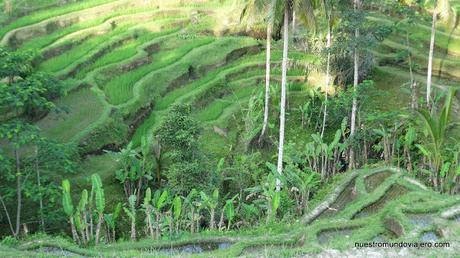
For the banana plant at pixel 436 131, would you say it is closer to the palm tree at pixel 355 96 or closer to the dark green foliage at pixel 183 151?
the palm tree at pixel 355 96

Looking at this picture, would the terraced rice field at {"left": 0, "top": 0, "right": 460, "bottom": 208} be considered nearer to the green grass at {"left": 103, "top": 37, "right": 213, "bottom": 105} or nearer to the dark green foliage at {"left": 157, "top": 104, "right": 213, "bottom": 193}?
the green grass at {"left": 103, "top": 37, "right": 213, "bottom": 105}

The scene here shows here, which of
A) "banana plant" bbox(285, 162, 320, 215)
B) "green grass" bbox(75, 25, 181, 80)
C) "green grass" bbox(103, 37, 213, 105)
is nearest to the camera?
"banana plant" bbox(285, 162, 320, 215)

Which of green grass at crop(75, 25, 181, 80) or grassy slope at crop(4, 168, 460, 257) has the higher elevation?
green grass at crop(75, 25, 181, 80)

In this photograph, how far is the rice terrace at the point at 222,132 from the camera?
34.6 ft

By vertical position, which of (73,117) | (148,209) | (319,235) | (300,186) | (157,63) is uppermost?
(157,63)

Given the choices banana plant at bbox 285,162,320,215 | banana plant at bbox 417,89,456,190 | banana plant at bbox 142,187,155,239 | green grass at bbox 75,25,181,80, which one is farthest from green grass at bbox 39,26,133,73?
banana plant at bbox 417,89,456,190

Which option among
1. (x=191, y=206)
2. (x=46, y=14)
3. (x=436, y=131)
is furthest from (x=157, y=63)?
(x=436, y=131)

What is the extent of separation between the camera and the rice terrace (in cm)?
1054

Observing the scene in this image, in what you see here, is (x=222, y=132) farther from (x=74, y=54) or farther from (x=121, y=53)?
(x=74, y=54)

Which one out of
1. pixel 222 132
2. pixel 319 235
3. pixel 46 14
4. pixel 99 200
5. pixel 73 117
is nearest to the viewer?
pixel 319 235

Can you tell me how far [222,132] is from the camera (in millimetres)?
16531

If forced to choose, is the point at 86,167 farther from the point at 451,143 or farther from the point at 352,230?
the point at 451,143

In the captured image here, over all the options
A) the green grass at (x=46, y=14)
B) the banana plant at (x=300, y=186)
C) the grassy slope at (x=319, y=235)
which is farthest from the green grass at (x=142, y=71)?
the grassy slope at (x=319, y=235)

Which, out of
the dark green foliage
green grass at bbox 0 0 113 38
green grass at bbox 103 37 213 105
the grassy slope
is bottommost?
the grassy slope
